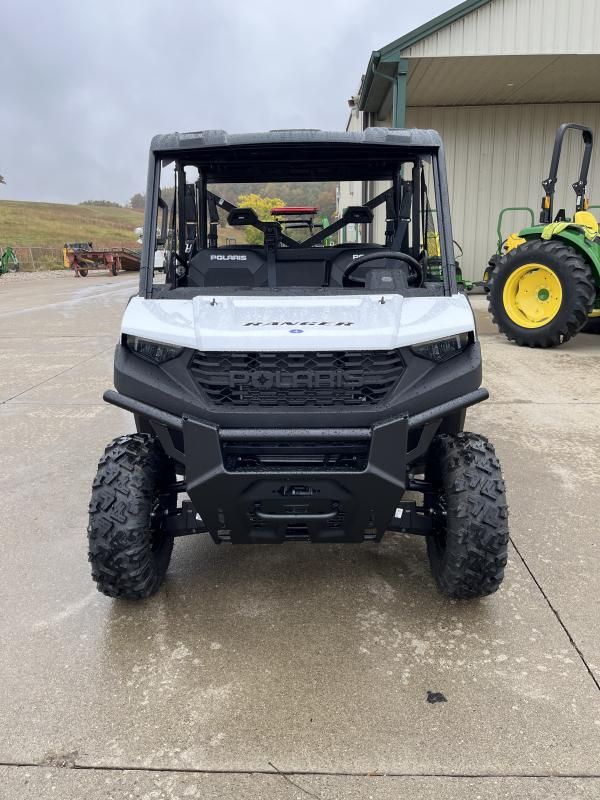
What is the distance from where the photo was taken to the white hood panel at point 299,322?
2395 mm

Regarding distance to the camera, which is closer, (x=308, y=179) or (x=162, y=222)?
(x=162, y=222)

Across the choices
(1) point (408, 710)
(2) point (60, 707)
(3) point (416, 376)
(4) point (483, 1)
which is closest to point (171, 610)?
(2) point (60, 707)

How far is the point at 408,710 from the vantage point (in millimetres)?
2197

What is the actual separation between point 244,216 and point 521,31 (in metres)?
8.56

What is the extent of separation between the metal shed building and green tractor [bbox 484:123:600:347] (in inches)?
130

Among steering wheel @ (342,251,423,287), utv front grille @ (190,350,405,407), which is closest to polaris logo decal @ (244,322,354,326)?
utv front grille @ (190,350,405,407)

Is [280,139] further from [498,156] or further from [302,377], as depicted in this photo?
[498,156]

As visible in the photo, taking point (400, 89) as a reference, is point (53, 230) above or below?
above

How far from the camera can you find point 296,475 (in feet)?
7.68

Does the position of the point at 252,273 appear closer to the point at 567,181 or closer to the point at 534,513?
the point at 534,513

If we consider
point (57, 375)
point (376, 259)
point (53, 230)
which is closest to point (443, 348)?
point (376, 259)

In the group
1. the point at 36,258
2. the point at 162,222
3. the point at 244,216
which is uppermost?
the point at 36,258

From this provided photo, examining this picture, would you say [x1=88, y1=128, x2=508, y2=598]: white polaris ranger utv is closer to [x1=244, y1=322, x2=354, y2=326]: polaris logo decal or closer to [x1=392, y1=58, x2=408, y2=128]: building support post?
[x1=244, y1=322, x2=354, y2=326]: polaris logo decal

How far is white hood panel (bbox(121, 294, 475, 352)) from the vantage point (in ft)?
7.86
